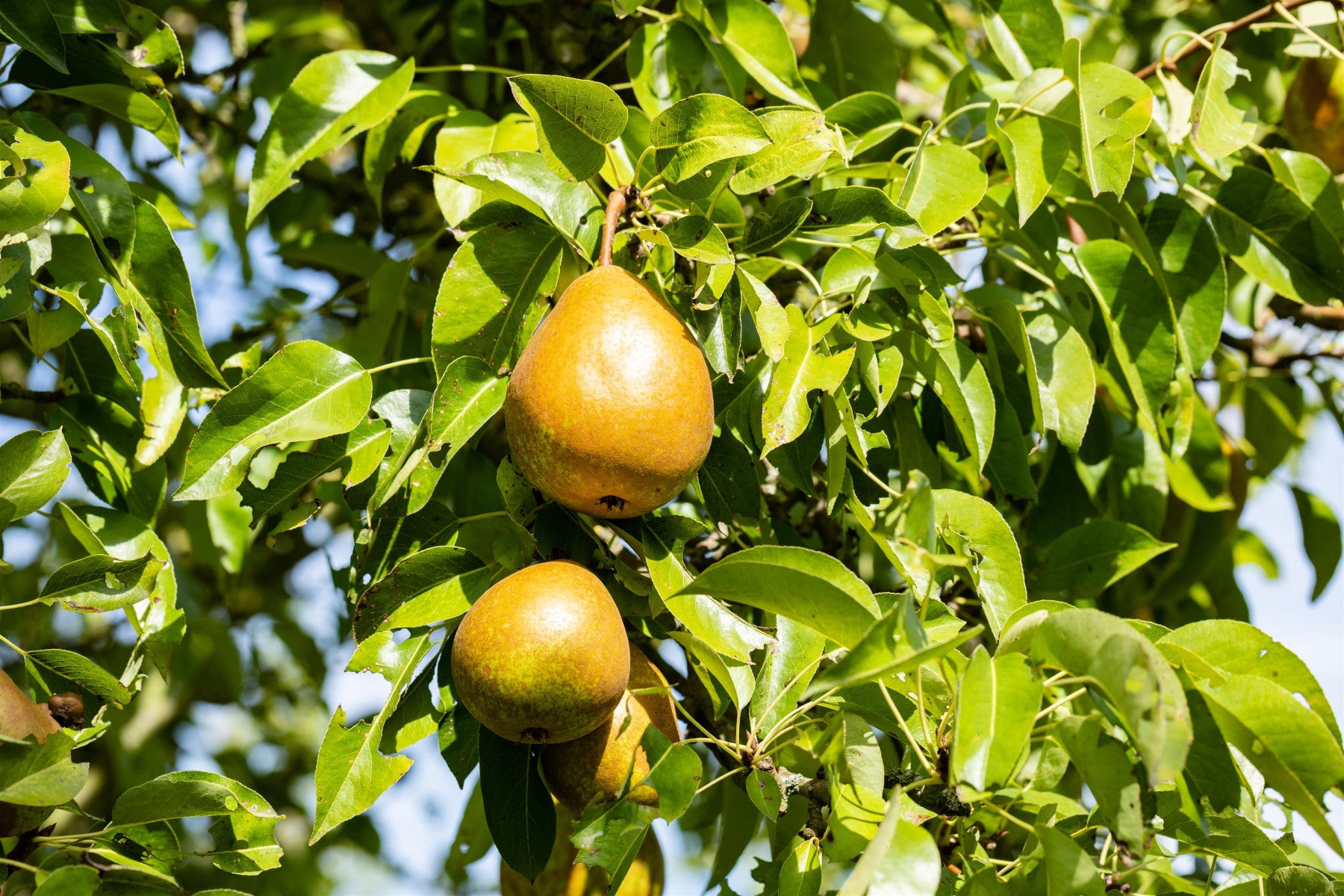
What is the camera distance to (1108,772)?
3.37 ft

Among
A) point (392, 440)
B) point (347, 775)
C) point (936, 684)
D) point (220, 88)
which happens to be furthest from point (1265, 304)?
point (220, 88)

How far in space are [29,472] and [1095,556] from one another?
61.3 inches

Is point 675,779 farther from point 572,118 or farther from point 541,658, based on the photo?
point 572,118

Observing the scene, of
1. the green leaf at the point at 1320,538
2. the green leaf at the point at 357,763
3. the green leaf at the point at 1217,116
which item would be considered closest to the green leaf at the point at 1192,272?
the green leaf at the point at 1217,116

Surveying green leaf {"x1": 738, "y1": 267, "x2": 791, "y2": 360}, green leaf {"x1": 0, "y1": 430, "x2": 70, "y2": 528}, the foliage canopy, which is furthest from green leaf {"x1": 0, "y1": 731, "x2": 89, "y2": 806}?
green leaf {"x1": 738, "y1": 267, "x2": 791, "y2": 360}

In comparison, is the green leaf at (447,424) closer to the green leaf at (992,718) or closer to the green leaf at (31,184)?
the green leaf at (31,184)

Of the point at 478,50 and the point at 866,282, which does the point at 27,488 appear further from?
the point at 478,50

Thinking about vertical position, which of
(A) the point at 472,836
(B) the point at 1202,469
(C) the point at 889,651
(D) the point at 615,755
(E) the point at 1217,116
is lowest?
(A) the point at 472,836

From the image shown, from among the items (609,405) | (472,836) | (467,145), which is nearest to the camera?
(609,405)

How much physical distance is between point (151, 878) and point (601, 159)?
3.03 ft

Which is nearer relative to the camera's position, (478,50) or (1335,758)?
(1335,758)

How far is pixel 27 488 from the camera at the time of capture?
4.51 feet

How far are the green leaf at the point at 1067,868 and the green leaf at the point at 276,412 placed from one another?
0.91m

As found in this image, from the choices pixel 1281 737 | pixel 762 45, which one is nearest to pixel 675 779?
pixel 1281 737
